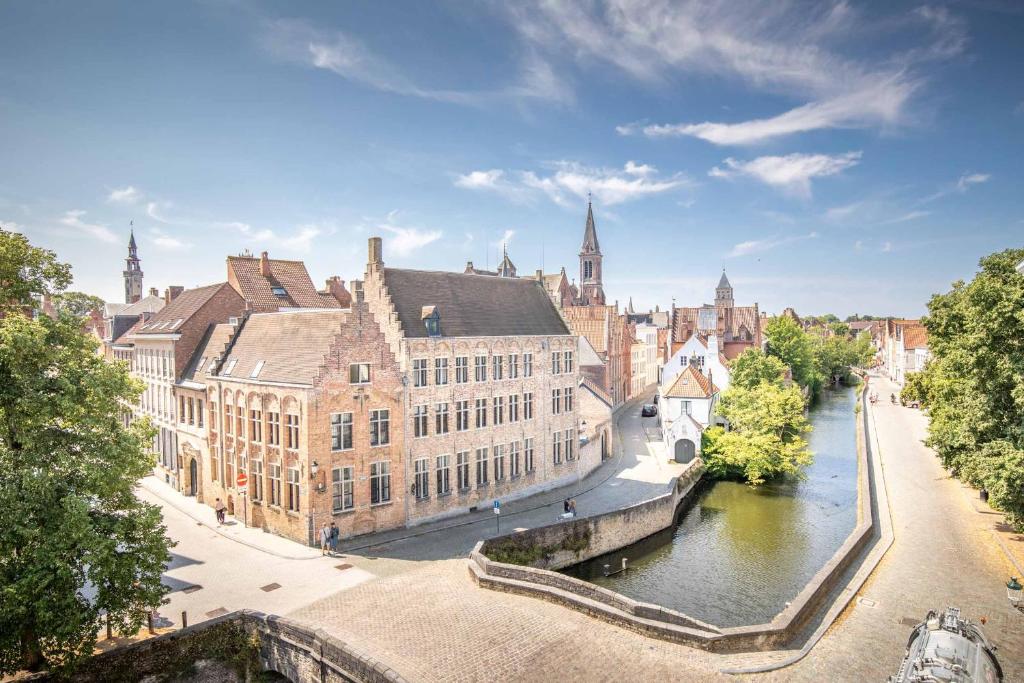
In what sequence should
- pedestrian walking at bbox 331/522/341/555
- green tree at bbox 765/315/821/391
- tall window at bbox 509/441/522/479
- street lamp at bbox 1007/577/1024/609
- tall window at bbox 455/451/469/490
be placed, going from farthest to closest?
1. green tree at bbox 765/315/821/391
2. tall window at bbox 509/441/522/479
3. tall window at bbox 455/451/469/490
4. pedestrian walking at bbox 331/522/341/555
5. street lamp at bbox 1007/577/1024/609

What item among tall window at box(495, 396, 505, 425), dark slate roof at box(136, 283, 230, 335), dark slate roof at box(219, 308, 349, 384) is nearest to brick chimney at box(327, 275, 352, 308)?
dark slate roof at box(136, 283, 230, 335)

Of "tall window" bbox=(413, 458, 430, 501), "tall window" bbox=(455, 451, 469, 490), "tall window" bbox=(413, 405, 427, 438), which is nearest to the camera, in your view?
"tall window" bbox=(413, 458, 430, 501)

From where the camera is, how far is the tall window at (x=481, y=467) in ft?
110

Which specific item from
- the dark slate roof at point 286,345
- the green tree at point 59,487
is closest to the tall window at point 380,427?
the dark slate roof at point 286,345

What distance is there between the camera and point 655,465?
44.3 meters

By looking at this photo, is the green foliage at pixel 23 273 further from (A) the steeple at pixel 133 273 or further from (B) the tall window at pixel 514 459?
(A) the steeple at pixel 133 273

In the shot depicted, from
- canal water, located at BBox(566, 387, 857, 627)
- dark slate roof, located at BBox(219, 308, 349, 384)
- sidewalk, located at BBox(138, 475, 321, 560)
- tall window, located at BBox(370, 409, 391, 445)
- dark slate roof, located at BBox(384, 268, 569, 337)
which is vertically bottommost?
canal water, located at BBox(566, 387, 857, 627)

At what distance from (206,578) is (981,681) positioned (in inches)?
962

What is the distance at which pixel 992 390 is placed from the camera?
23656mm

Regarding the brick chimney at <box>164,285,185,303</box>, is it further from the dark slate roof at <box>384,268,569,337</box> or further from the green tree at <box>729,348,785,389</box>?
the green tree at <box>729,348,785,389</box>

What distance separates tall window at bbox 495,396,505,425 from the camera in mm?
34625

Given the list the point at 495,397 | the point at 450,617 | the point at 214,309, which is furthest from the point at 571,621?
the point at 214,309

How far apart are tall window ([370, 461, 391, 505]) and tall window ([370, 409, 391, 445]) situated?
3.50ft

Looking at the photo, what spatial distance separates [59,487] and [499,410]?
22.4 metres
